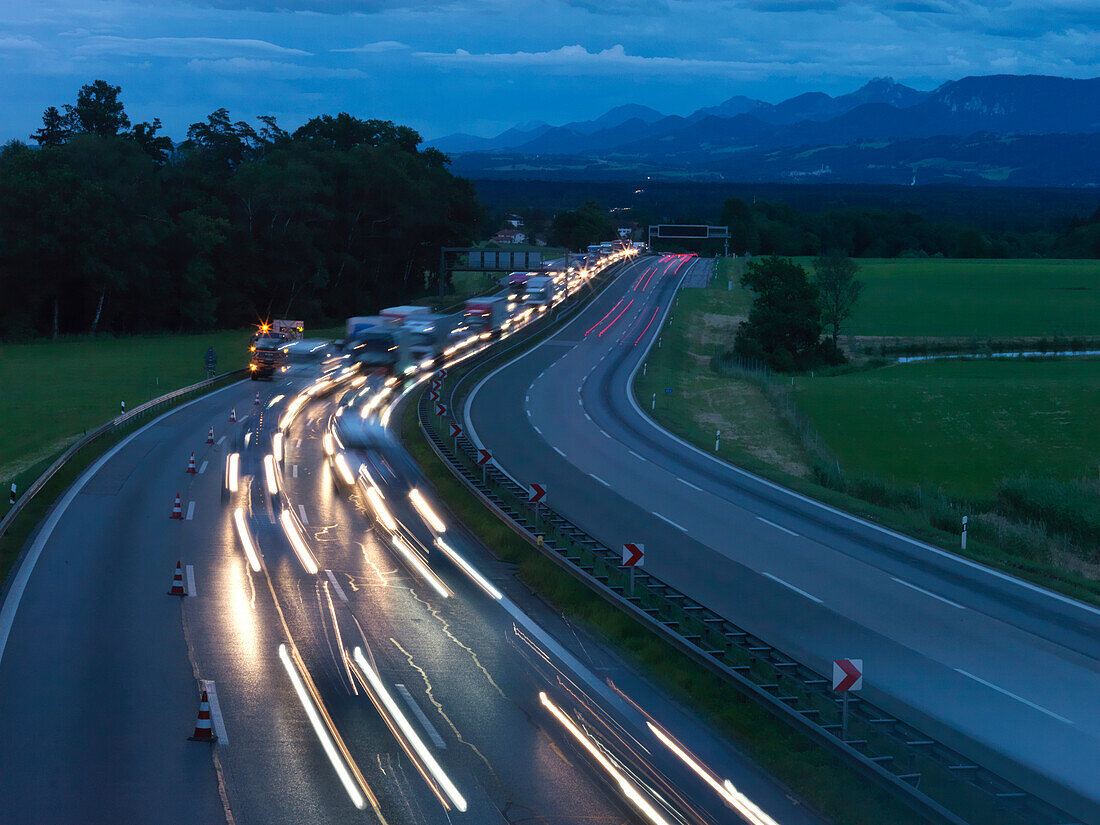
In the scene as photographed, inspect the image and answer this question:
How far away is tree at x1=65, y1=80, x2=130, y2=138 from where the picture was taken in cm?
11275

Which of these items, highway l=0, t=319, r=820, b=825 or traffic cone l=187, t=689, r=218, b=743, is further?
traffic cone l=187, t=689, r=218, b=743

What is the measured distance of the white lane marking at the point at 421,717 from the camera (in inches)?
542

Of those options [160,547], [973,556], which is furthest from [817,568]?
[160,547]

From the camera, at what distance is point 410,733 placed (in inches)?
551

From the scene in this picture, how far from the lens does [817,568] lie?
24.2 metres

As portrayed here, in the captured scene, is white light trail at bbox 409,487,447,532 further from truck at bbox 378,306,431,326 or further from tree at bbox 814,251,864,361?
tree at bbox 814,251,864,361

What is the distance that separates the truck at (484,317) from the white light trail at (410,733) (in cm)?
5980

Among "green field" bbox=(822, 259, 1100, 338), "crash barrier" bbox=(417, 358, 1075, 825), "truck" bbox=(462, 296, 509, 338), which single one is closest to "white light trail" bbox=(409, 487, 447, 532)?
"crash barrier" bbox=(417, 358, 1075, 825)

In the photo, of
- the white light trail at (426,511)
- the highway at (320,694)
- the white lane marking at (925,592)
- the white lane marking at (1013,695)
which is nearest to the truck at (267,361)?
the white light trail at (426,511)

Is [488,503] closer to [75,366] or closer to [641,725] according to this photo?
[641,725]

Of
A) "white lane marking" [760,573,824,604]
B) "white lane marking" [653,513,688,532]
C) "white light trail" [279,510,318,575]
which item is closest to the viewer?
"white lane marking" [760,573,824,604]

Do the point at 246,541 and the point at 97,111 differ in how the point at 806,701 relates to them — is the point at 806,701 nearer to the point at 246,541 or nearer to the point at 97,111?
the point at 246,541

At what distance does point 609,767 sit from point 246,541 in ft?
47.3

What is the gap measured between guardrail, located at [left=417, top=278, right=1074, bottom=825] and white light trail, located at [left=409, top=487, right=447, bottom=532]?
259 centimetres
